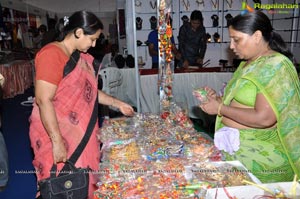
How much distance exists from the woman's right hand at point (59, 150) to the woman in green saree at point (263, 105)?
0.76m

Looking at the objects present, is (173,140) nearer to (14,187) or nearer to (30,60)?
(14,187)

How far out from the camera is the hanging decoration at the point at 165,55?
216cm

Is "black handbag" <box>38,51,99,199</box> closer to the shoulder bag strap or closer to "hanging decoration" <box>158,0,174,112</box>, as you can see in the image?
the shoulder bag strap

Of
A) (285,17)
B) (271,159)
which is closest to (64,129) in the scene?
(271,159)

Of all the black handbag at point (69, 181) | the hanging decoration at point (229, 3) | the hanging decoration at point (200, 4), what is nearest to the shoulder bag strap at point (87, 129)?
the black handbag at point (69, 181)

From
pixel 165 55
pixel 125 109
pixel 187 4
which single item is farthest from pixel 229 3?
pixel 125 109

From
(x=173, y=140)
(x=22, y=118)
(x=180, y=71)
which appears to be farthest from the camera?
(x=22, y=118)

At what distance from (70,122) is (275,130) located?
1.05m

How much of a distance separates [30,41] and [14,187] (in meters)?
8.10

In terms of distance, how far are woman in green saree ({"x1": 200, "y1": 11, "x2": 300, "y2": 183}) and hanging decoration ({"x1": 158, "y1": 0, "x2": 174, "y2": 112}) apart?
0.88m

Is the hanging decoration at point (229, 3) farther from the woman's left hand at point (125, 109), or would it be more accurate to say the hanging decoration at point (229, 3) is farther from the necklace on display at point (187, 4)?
the woman's left hand at point (125, 109)

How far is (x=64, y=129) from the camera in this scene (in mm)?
1442

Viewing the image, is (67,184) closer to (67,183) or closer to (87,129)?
(67,183)

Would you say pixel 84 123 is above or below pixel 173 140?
above
